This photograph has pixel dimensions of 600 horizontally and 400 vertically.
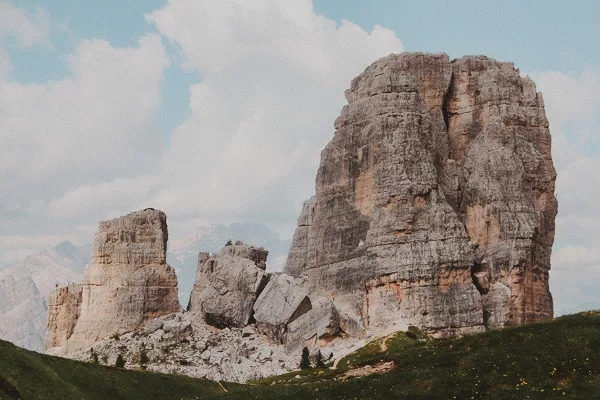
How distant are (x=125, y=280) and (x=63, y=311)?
42.3ft

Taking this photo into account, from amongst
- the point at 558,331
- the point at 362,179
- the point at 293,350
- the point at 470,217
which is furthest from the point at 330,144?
the point at 558,331

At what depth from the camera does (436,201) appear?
336 ft

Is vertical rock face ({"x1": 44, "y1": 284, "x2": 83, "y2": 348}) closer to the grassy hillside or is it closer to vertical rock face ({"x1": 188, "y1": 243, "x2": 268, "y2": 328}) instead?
vertical rock face ({"x1": 188, "y1": 243, "x2": 268, "y2": 328})

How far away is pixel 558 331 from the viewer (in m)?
56.0

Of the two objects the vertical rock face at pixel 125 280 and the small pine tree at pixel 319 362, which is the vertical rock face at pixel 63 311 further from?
the small pine tree at pixel 319 362

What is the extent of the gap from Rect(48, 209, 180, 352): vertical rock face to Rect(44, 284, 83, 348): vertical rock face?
2781mm

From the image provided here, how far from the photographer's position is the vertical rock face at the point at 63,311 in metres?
119

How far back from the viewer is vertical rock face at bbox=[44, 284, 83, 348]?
118625 mm

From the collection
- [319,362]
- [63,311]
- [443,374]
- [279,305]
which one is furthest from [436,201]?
[63,311]

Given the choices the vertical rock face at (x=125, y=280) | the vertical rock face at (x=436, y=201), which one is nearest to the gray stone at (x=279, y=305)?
the vertical rock face at (x=436, y=201)

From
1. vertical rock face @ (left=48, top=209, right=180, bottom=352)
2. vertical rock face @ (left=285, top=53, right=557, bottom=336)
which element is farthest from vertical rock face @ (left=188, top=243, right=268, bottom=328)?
vertical rock face @ (left=285, top=53, right=557, bottom=336)

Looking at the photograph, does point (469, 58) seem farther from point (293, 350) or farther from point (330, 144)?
point (293, 350)

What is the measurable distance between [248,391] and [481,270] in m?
49.7

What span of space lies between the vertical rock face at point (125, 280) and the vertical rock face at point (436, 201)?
2061 centimetres
